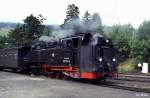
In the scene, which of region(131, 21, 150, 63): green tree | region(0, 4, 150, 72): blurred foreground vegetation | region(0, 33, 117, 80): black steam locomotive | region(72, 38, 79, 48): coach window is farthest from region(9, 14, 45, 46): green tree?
region(72, 38, 79, 48): coach window

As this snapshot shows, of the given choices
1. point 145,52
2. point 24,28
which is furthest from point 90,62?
point 24,28

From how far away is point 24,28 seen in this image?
260ft

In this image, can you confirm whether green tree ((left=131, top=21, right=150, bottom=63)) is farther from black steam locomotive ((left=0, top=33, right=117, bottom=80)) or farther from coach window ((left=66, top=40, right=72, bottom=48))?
coach window ((left=66, top=40, right=72, bottom=48))

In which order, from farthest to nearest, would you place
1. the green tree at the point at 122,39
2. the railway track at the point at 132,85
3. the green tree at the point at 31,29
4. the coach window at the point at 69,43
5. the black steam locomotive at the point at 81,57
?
the green tree at the point at 31,29 → the green tree at the point at 122,39 → the coach window at the point at 69,43 → the black steam locomotive at the point at 81,57 → the railway track at the point at 132,85

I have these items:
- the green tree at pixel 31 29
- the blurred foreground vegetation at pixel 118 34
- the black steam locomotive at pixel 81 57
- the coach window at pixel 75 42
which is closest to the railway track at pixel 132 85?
the black steam locomotive at pixel 81 57

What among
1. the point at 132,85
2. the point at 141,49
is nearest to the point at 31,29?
the point at 141,49

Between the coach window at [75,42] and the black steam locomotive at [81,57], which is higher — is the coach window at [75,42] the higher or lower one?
the higher one

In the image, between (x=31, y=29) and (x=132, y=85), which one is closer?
(x=132, y=85)

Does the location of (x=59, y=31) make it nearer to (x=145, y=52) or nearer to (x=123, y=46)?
(x=145, y=52)

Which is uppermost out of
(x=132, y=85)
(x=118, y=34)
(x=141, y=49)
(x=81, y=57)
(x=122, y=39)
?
(x=118, y=34)

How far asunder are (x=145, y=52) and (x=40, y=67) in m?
18.2

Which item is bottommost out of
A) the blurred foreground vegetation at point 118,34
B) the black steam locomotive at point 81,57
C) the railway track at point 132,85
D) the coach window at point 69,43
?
the railway track at point 132,85

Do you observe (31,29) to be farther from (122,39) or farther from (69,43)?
(69,43)

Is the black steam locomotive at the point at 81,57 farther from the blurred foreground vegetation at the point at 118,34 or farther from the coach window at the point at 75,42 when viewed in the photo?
the blurred foreground vegetation at the point at 118,34
